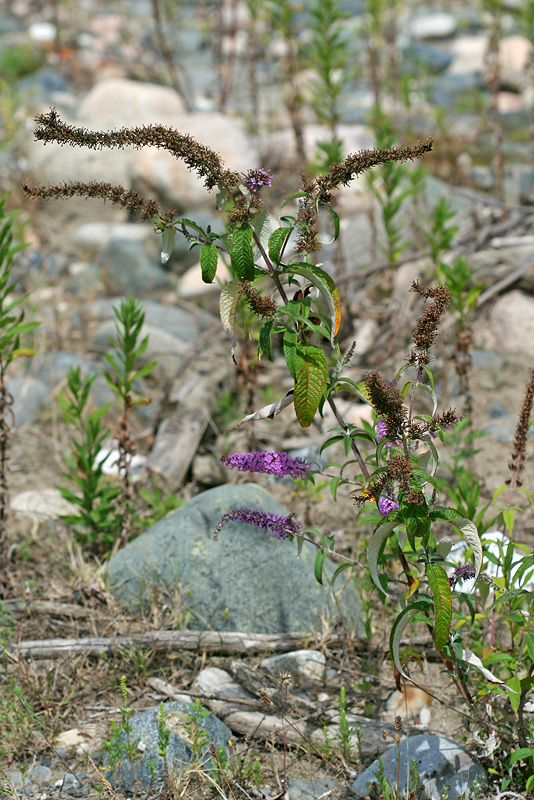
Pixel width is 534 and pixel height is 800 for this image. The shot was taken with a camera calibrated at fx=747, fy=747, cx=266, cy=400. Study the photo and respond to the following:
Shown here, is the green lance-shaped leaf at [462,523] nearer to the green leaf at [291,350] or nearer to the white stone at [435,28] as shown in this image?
the green leaf at [291,350]

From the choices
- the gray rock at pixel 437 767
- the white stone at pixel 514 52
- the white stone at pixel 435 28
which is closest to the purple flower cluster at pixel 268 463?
the gray rock at pixel 437 767

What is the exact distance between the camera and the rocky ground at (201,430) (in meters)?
2.57

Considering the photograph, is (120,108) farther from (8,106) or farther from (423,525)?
(423,525)

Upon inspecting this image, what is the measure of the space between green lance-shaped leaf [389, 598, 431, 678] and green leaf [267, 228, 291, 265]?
3.23 feet

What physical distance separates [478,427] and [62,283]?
13.0 ft

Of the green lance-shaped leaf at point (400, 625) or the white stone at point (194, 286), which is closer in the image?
the green lance-shaped leaf at point (400, 625)

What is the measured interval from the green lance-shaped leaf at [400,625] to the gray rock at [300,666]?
807 millimetres

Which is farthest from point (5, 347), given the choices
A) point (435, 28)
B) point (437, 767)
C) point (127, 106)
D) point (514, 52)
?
point (435, 28)

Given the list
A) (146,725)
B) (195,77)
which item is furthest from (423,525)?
(195,77)

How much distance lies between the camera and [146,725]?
2449 millimetres

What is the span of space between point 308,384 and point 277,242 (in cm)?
38

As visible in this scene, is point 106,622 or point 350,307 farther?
point 350,307

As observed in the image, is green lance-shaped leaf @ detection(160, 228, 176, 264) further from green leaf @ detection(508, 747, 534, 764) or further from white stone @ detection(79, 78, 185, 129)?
white stone @ detection(79, 78, 185, 129)

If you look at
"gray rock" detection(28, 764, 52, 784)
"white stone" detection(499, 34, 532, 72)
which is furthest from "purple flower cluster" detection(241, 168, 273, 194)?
"white stone" detection(499, 34, 532, 72)
